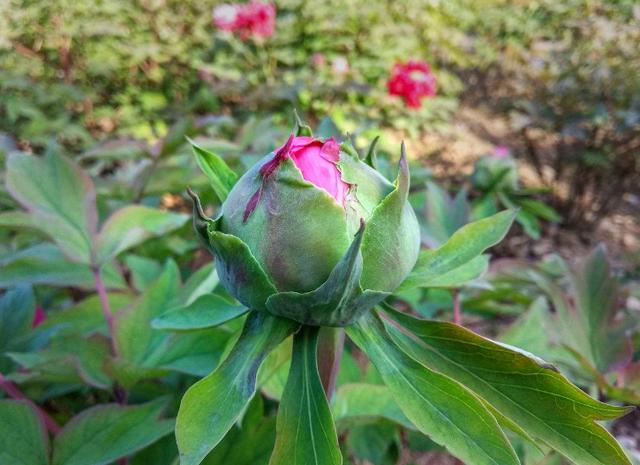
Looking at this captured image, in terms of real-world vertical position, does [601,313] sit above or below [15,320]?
below

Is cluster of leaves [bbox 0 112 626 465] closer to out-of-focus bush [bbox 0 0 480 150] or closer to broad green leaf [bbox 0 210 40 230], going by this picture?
broad green leaf [bbox 0 210 40 230]

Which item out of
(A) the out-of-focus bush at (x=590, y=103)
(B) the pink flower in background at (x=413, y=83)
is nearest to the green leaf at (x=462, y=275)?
(A) the out-of-focus bush at (x=590, y=103)

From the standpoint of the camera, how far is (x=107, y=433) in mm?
493

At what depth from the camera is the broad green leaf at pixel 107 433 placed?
18.7 inches

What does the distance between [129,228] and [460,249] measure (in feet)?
A: 1.41

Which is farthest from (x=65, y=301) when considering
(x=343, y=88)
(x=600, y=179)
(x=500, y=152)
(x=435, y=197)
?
(x=600, y=179)

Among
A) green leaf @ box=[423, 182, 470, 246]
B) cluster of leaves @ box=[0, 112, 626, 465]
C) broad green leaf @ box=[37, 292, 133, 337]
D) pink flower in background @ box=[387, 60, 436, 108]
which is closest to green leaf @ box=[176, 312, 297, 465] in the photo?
cluster of leaves @ box=[0, 112, 626, 465]

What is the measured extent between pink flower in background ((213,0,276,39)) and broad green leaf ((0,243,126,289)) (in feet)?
8.62

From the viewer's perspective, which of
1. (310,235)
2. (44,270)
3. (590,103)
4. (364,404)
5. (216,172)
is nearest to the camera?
(310,235)

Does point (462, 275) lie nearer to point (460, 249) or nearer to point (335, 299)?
point (460, 249)

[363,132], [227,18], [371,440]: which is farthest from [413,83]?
[371,440]

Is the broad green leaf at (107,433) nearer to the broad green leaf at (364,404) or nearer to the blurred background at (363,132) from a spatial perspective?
the blurred background at (363,132)

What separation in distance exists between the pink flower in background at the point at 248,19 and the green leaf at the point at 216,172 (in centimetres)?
282

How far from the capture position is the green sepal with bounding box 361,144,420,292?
0.36m
